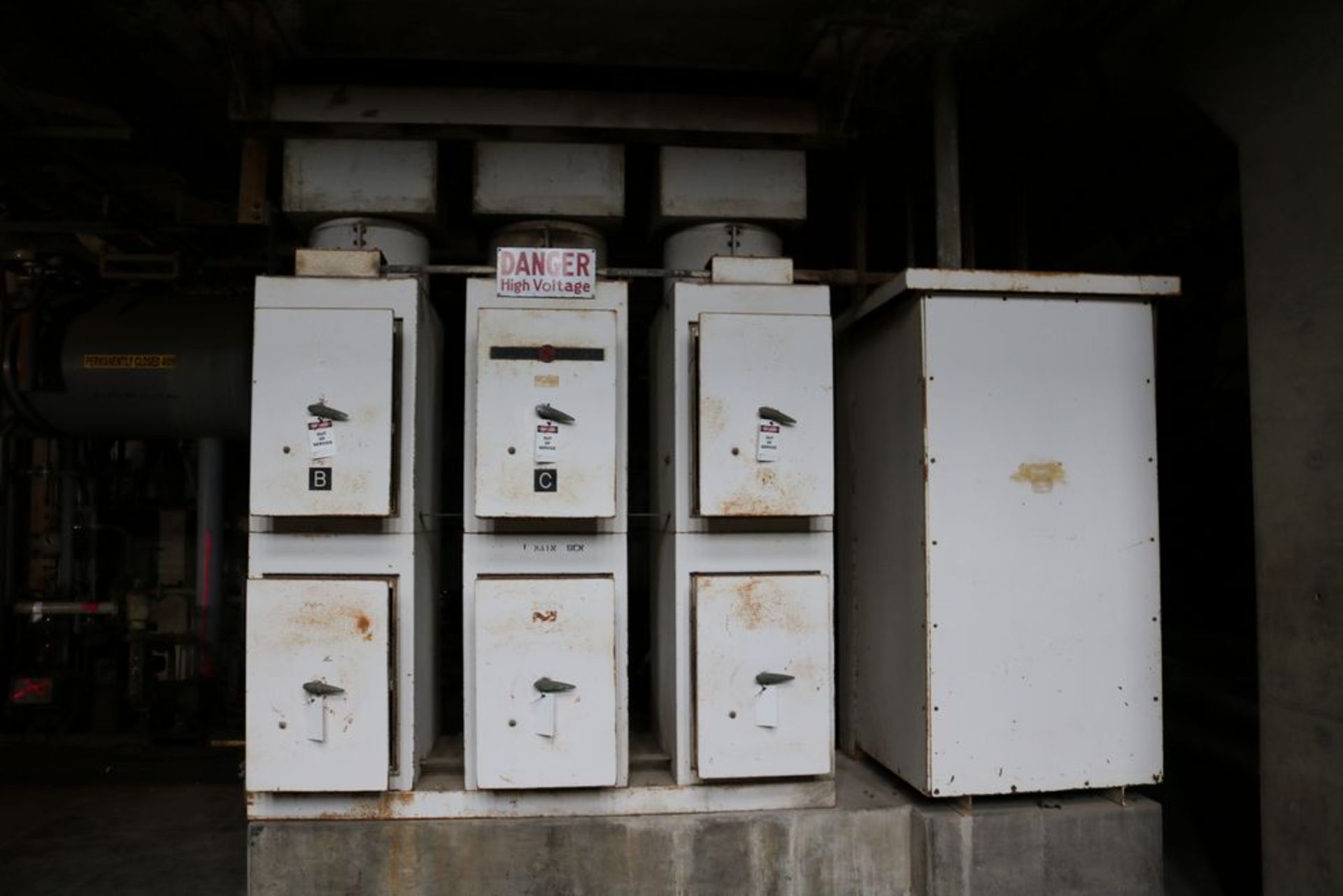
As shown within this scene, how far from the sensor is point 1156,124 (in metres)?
3.57

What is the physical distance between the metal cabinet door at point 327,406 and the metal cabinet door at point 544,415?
31 cm

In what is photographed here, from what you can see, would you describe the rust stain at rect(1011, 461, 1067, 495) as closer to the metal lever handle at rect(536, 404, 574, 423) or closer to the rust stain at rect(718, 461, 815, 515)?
the rust stain at rect(718, 461, 815, 515)

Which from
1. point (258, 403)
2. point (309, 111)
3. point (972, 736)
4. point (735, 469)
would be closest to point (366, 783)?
point (258, 403)

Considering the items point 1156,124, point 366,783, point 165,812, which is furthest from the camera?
point 165,812

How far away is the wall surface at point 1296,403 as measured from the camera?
239cm

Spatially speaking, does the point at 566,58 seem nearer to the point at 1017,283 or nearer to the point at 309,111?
the point at 309,111

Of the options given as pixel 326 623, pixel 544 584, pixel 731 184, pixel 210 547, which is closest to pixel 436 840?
pixel 326 623

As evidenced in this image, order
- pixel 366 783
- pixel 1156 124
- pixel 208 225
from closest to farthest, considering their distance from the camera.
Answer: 1. pixel 366 783
2. pixel 1156 124
3. pixel 208 225

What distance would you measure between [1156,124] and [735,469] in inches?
99.2

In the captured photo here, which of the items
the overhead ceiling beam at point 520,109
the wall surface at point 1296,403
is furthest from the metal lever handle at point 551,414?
the wall surface at point 1296,403

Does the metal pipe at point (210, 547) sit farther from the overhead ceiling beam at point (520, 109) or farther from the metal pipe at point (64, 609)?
the overhead ceiling beam at point (520, 109)

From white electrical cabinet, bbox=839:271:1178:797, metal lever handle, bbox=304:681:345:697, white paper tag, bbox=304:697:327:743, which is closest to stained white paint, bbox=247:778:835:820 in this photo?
white paper tag, bbox=304:697:327:743

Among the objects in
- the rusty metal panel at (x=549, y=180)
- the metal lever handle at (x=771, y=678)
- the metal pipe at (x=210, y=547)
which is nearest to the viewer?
the metal lever handle at (x=771, y=678)

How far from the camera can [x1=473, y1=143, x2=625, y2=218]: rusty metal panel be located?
3.08 metres
